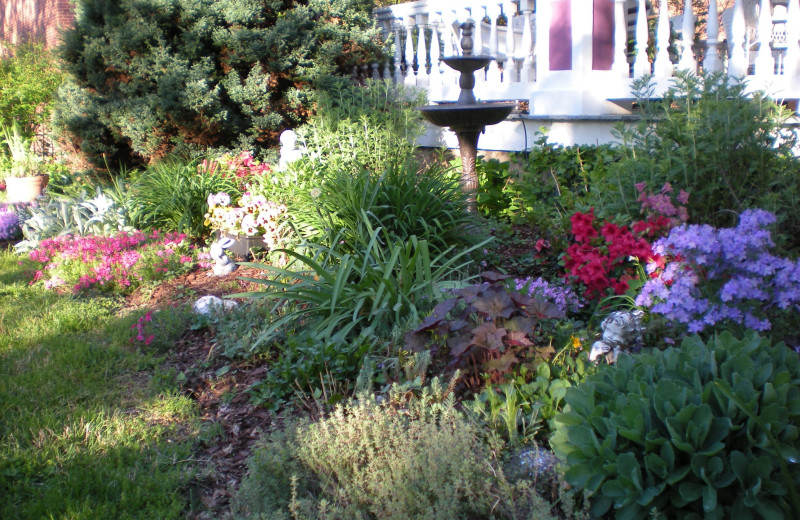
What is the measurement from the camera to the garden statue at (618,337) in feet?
9.51

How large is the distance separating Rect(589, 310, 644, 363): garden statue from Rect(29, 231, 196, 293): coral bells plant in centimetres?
349

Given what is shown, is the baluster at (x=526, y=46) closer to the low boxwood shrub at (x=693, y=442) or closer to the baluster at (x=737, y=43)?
the baluster at (x=737, y=43)

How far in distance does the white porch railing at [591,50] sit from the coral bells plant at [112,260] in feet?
12.0

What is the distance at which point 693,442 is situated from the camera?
1.90 meters

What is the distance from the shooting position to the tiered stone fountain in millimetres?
5196

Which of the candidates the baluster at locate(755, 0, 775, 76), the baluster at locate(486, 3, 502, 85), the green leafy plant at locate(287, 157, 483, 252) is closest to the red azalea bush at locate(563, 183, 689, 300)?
the green leafy plant at locate(287, 157, 483, 252)

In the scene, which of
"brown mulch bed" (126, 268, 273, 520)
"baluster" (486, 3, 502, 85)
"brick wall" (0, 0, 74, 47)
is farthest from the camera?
"brick wall" (0, 0, 74, 47)

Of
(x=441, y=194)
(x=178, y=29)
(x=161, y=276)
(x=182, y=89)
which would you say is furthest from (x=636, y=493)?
(x=178, y=29)

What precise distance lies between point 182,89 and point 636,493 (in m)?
7.06

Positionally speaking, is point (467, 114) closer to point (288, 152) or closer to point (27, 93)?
point (288, 152)

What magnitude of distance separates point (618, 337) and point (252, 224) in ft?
11.4

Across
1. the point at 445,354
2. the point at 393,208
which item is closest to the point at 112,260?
the point at 393,208

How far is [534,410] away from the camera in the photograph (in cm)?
249

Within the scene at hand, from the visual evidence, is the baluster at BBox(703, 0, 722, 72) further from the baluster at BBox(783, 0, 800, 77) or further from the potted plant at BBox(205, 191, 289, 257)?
the potted plant at BBox(205, 191, 289, 257)
